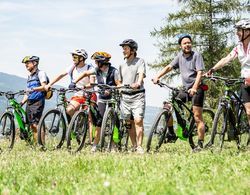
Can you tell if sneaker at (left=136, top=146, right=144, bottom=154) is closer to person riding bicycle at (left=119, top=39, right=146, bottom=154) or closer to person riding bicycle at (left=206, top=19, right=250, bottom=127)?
person riding bicycle at (left=119, top=39, right=146, bottom=154)

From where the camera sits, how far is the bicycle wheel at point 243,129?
36.4 ft

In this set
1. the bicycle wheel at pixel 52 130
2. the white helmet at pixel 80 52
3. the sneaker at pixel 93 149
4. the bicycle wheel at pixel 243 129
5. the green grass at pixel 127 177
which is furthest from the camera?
the white helmet at pixel 80 52

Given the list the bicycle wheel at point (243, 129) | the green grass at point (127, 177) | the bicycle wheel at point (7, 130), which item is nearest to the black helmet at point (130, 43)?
the bicycle wheel at point (243, 129)

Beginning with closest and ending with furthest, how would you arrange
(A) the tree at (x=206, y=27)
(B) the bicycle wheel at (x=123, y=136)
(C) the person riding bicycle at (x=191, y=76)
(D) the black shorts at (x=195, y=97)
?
(C) the person riding bicycle at (x=191, y=76), (D) the black shorts at (x=195, y=97), (B) the bicycle wheel at (x=123, y=136), (A) the tree at (x=206, y=27)

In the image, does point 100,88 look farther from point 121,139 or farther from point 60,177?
point 60,177

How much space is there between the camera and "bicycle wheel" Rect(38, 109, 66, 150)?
12665 millimetres

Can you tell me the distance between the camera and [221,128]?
10727mm

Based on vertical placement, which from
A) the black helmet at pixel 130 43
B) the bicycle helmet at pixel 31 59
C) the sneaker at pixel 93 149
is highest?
the black helmet at pixel 130 43

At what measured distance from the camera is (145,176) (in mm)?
5824

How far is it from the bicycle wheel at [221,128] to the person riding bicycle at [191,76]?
52 cm

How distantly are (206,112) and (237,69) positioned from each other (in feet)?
87.5

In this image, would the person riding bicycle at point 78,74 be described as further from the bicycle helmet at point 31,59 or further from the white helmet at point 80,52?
the bicycle helmet at point 31,59

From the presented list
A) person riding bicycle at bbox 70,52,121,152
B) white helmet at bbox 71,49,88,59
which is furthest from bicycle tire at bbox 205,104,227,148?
white helmet at bbox 71,49,88,59

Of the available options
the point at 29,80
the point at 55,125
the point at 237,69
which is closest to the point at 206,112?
the point at 55,125
